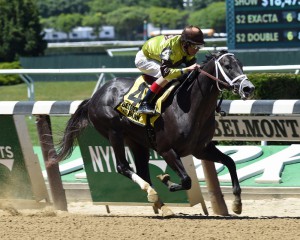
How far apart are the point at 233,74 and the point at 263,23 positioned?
26.3ft

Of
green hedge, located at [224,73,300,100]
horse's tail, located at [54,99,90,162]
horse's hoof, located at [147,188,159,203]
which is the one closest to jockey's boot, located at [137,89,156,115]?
horse's hoof, located at [147,188,159,203]

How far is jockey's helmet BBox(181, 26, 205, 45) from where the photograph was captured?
6.66 metres

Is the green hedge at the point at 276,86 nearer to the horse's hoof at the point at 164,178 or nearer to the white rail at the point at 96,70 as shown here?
the white rail at the point at 96,70

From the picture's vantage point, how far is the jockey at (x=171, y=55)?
6680mm

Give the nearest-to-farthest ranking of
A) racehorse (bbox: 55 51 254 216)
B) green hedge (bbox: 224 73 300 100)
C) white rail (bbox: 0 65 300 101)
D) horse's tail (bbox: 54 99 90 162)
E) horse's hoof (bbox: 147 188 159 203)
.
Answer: racehorse (bbox: 55 51 254 216), horse's hoof (bbox: 147 188 159 203), horse's tail (bbox: 54 99 90 162), green hedge (bbox: 224 73 300 100), white rail (bbox: 0 65 300 101)

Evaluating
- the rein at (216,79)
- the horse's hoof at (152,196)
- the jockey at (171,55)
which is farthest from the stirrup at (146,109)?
the horse's hoof at (152,196)

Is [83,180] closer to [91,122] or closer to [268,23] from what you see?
[91,122]

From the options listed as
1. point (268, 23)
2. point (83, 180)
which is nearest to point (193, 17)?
point (268, 23)

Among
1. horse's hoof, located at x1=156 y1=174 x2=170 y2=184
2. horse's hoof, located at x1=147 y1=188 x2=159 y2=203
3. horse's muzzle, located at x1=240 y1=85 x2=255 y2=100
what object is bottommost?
horse's hoof, located at x1=147 y1=188 x2=159 y2=203

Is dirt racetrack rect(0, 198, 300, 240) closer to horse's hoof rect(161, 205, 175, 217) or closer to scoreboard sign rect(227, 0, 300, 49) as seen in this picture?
horse's hoof rect(161, 205, 175, 217)

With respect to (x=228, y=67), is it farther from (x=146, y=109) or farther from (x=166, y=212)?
(x=166, y=212)

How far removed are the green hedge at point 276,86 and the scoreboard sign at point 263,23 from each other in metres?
4.84

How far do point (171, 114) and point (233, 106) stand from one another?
539mm

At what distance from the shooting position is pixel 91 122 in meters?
7.35
